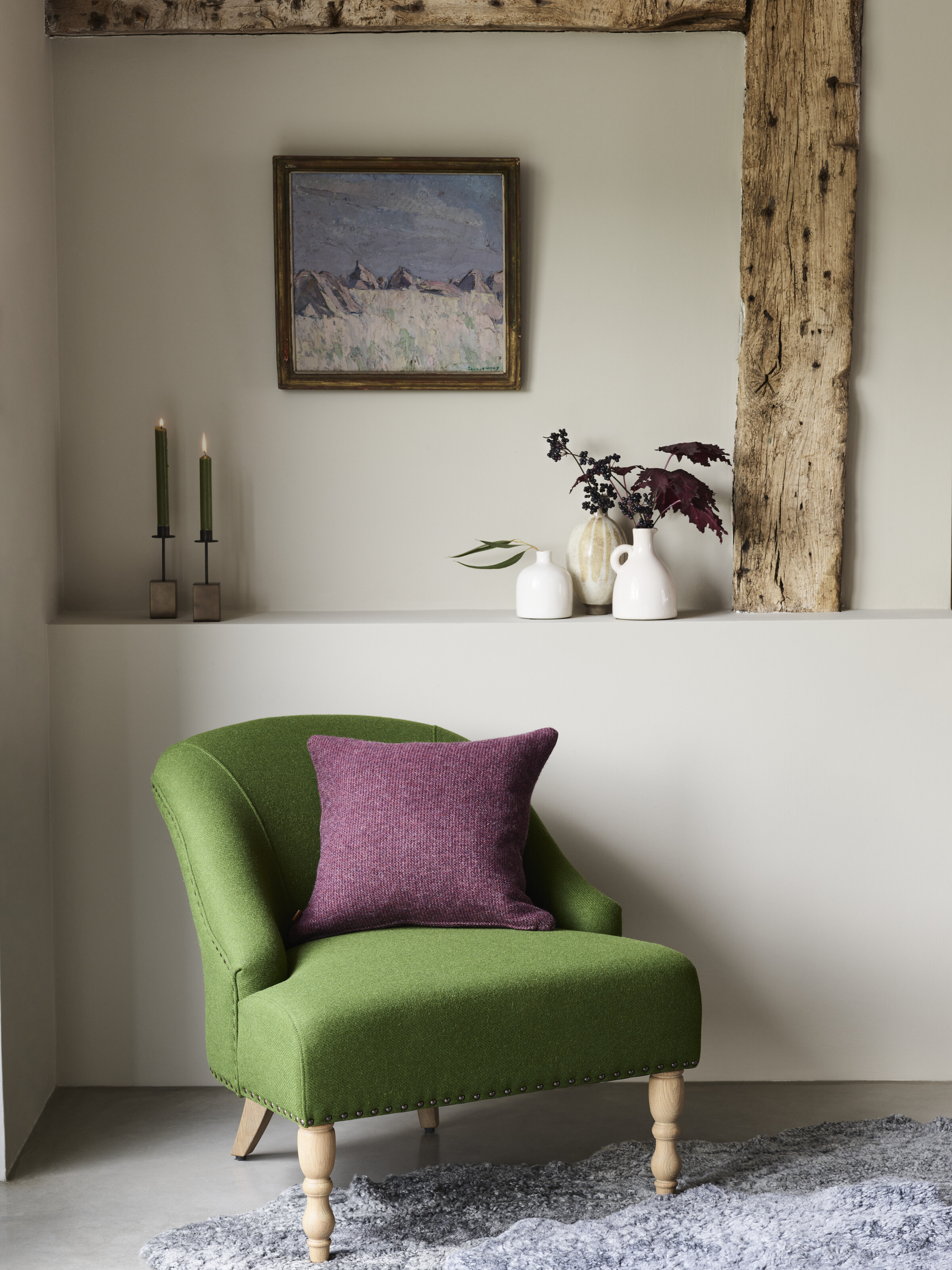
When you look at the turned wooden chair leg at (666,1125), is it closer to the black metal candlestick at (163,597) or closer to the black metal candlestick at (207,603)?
the black metal candlestick at (207,603)

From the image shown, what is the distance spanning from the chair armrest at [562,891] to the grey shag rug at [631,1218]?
0.44 meters

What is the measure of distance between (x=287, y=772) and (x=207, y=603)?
19.9 inches

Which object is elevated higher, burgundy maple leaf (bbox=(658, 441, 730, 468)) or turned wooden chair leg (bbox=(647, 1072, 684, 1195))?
burgundy maple leaf (bbox=(658, 441, 730, 468))

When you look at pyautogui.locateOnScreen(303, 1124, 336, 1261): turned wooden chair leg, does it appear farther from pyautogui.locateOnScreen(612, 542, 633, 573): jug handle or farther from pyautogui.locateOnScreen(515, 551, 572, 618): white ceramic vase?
pyautogui.locateOnScreen(612, 542, 633, 573): jug handle

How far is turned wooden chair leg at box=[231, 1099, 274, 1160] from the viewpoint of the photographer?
7.25 ft

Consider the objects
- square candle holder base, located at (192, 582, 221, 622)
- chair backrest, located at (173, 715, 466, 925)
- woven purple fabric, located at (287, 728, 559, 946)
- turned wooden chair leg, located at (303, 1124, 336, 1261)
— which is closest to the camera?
turned wooden chair leg, located at (303, 1124, 336, 1261)

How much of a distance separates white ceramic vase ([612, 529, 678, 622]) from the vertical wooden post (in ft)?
4.33

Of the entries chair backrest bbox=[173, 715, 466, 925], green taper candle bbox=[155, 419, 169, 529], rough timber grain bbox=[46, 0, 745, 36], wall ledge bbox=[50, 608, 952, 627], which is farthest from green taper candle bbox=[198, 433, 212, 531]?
rough timber grain bbox=[46, 0, 745, 36]

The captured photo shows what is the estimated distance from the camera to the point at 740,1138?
2.37 m

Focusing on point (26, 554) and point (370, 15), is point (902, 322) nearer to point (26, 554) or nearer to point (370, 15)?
point (370, 15)

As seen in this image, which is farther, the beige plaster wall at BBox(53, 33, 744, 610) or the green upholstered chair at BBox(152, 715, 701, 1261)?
the beige plaster wall at BBox(53, 33, 744, 610)

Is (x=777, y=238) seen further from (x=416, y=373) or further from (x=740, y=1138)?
(x=740, y=1138)

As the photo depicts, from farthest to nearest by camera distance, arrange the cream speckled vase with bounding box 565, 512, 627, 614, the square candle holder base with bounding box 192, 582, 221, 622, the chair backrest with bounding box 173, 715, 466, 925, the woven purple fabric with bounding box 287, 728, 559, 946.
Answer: the cream speckled vase with bounding box 565, 512, 627, 614, the square candle holder base with bounding box 192, 582, 221, 622, the chair backrest with bounding box 173, 715, 466, 925, the woven purple fabric with bounding box 287, 728, 559, 946

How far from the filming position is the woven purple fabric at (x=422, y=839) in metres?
2.14
